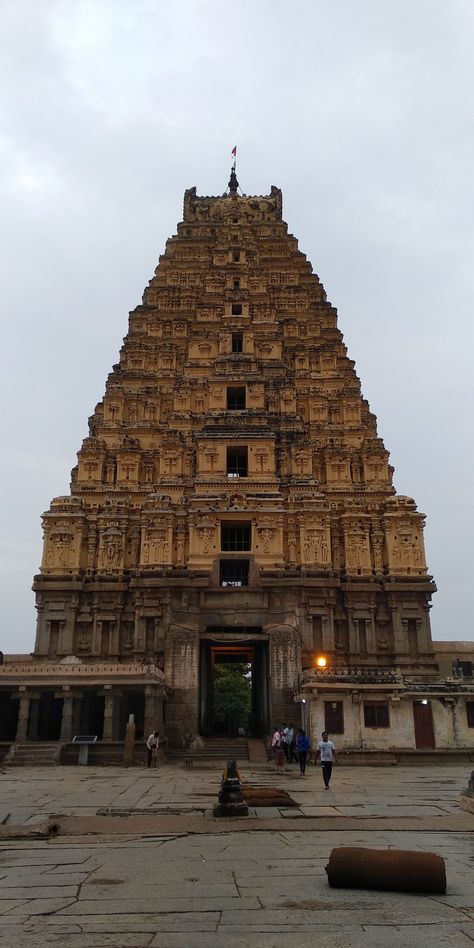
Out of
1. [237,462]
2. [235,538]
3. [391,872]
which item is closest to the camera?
[391,872]

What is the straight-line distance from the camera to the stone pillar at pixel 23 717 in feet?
99.8

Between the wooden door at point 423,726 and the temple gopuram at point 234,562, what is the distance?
5 cm

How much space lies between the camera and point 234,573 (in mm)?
42094

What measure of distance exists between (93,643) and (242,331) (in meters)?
23.8

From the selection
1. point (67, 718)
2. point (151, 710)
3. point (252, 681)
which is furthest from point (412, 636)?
point (67, 718)

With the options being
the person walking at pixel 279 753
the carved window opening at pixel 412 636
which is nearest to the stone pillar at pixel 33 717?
the person walking at pixel 279 753

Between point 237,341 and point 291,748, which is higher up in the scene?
point 237,341

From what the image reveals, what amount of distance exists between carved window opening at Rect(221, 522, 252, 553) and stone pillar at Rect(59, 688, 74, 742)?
13.3 metres

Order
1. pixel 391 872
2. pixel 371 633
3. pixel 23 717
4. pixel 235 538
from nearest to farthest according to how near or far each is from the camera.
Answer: pixel 391 872 → pixel 23 717 → pixel 371 633 → pixel 235 538

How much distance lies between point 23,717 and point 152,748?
658 centimetres

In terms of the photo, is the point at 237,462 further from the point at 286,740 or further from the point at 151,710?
the point at 286,740

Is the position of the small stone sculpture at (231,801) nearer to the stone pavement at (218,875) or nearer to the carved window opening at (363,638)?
the stone pavement at (218,875)

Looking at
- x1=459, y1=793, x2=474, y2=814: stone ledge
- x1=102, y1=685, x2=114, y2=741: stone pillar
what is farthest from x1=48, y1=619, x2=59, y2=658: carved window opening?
x1=459, y1=793, x2=474, y2=814: stone ledge

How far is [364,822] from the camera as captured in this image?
14680 mm
